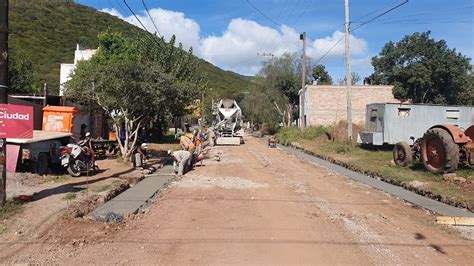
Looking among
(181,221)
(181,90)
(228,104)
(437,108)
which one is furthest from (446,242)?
(228,104)

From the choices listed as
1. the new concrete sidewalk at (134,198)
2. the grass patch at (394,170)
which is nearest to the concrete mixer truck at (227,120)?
the grass patch at (394,170)

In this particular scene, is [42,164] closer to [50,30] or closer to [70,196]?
[70,196]

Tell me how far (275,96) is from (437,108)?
39.3m

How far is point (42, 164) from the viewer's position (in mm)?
14508

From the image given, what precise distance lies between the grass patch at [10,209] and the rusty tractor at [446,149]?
12.0 meters

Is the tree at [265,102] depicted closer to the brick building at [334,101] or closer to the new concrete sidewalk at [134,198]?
the brick building at [334,101]

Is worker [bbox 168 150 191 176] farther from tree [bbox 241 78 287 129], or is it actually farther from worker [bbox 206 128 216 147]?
tree [bbox 241 78 287 129]

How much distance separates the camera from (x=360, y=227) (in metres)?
8.76

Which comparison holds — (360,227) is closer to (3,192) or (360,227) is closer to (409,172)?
(3,192)

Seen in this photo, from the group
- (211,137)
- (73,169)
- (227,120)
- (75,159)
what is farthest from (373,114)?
(227,120)

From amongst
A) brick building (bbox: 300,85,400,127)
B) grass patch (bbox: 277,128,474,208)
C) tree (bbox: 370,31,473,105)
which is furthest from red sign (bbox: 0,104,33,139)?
tree (bbox: 370,31,473,105)

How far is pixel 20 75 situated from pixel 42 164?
107 ft

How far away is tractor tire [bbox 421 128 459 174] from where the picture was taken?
1487cm

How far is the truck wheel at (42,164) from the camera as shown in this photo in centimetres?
1422
